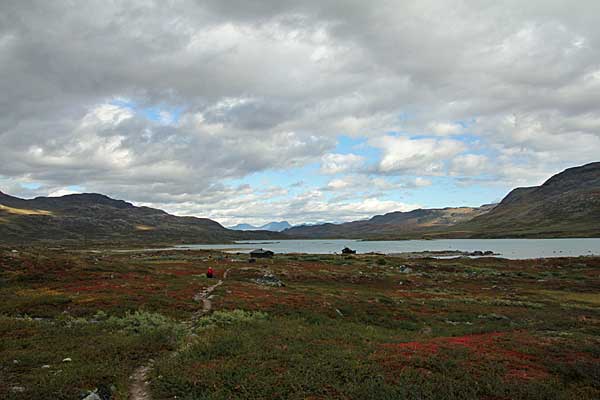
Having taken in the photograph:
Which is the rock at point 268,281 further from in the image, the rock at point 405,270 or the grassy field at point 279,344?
the rock at point 405,270

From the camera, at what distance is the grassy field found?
13688 millimetres

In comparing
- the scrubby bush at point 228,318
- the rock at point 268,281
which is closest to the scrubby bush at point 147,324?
the scrubby bush at point 228,318

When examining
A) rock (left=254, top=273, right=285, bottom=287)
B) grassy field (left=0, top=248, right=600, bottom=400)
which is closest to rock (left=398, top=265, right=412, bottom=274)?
grassy field (left=0, top=248, right=600, bottom=400)

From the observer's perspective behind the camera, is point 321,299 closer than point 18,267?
Yes

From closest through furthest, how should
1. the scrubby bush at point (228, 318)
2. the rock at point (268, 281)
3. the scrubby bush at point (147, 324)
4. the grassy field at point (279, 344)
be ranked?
the grassy field at point (279, 344) < the scrubby bush at point (147, 324) < the scrubby bush at point (228, 318) < the rock at point (268, 281)

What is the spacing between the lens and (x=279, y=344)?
19875mm

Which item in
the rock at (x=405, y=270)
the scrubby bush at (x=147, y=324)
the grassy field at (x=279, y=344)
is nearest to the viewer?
the grassy field at (x=279, y=344)

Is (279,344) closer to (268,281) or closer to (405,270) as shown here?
(268,281)

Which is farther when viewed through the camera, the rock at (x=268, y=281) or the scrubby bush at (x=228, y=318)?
the rock at (x=268, y=281)

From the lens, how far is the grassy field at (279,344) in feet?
44.9

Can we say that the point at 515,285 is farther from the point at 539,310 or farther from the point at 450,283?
the point at 539,310

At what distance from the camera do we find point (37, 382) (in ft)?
43.2

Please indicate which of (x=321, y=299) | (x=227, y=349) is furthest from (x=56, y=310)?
(x=321, y=299)

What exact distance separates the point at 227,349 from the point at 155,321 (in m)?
8.68
